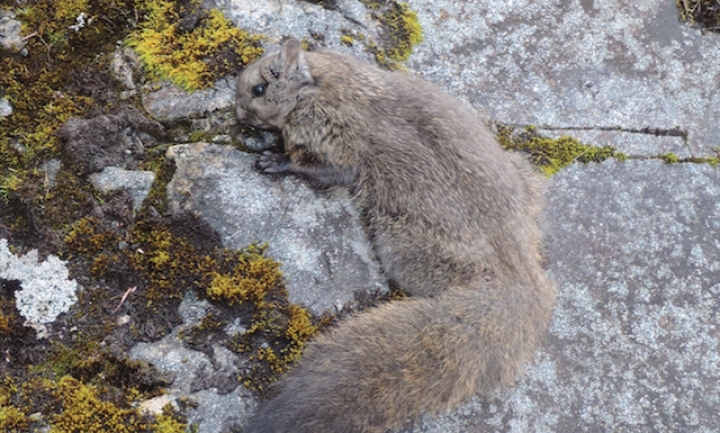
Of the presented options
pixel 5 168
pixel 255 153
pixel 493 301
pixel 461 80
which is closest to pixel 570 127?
pixel 461 80

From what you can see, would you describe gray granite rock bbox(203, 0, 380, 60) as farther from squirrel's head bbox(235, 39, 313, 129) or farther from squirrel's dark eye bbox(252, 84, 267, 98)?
squirrel's dark eye bbox(252, 84, 267, 98)

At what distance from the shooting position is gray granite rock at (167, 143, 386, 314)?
4273mm

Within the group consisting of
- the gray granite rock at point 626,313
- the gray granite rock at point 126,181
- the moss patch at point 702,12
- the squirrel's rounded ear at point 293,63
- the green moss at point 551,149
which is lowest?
the gray granite rock at point 626,313

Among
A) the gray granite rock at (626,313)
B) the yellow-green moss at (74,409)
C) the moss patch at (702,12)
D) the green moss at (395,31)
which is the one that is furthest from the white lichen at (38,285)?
the moss patch at (702,12)

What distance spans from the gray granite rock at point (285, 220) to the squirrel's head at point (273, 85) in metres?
0.36

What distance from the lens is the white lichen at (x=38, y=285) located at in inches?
151

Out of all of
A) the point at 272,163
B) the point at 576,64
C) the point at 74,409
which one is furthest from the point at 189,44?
the point at 576,64

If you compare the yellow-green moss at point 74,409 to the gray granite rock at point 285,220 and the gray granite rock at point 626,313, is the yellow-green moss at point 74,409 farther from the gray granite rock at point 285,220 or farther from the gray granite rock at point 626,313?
the gray granite rock at point 626,313

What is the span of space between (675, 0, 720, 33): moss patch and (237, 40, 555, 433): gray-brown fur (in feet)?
7.74

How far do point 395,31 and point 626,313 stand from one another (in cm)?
282

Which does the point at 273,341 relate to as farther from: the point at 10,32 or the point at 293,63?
the point at 10,32

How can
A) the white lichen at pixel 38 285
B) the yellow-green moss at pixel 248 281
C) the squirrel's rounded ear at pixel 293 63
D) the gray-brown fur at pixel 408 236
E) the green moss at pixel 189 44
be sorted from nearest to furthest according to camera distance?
1. the gray-brown fur at pixel 408 236
2. the white lichen at pixel 38 285
3. the yellow-green moss at pixel 248 281
4. the squirrel's rounded ear at pixel 293 63
5. the green moss at pixel 189 44

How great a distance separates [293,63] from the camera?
4.91 meters

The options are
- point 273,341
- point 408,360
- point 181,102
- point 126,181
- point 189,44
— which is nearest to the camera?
point 408,360
